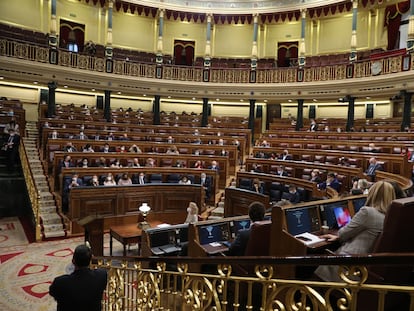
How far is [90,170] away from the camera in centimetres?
873

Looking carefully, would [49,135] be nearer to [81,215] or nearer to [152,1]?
[81,215]

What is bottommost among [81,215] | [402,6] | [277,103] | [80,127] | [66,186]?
[81,215]

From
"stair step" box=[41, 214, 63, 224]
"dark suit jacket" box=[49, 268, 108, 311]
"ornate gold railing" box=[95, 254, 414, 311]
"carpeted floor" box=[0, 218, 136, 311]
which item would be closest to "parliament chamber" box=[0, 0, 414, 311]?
"ornate gold railing" box=[95, 254, 414, 311]

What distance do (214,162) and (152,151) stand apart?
251 centimetres

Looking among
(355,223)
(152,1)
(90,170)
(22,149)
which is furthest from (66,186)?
(152,1)

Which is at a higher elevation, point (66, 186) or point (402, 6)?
point (402, 6)

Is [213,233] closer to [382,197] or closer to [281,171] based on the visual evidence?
[382,197]

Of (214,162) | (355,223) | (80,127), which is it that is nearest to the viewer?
(355,223)

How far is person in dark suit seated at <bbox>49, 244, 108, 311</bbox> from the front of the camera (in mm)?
2092

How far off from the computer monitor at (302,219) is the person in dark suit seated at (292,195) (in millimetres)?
3542

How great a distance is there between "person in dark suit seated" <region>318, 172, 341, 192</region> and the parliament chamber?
0.08 m

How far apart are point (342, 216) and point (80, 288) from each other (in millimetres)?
3029

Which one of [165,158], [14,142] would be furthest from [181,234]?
[14,142]

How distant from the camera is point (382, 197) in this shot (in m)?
2.34
